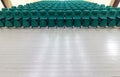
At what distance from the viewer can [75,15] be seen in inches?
371

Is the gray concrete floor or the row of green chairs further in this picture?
the row of green chairs

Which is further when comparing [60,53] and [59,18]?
[59,18]

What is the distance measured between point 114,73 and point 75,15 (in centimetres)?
544

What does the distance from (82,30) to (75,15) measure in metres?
0.94

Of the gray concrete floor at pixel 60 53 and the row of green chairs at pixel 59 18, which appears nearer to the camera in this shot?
the gray concrete floor at pixel 60 53

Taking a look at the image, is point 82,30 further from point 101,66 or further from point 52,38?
point 101,66

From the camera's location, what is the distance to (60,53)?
5656 mm

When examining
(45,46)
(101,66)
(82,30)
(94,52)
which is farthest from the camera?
(82,30)

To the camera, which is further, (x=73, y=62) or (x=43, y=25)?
(x=43, y=25)

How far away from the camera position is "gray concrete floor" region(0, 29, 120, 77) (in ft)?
14.4

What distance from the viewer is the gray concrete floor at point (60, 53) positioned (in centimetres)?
439

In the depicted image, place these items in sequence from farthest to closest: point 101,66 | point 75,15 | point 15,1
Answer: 1. point 15,1
2. point 75,15
3. point 101,66

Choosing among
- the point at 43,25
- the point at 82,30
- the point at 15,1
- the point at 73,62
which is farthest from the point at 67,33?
the point at 15,1

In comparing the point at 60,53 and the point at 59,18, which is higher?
the point at 59,18
